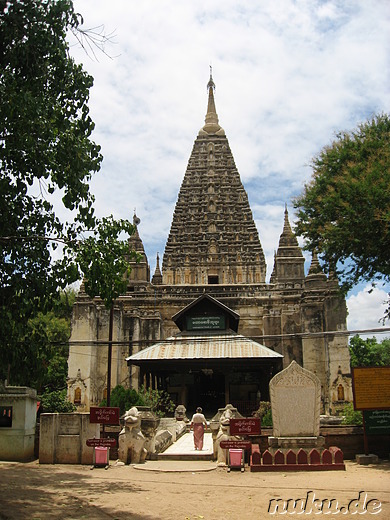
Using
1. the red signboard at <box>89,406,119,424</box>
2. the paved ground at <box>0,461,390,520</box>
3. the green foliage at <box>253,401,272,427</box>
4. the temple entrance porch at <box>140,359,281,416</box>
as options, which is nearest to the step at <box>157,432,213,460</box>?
the green foliage at <box>253,401,272,427</box>

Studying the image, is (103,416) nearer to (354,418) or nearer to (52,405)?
(354,418)

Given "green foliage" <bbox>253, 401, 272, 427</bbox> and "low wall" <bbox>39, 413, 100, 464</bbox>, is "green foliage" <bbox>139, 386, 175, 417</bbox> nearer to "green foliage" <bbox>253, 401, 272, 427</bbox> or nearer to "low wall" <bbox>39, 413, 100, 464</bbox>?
"green foliage" <bbox>253, 401, 272, 427</bbox>

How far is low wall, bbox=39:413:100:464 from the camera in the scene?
14609 mm

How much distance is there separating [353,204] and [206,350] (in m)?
13.5

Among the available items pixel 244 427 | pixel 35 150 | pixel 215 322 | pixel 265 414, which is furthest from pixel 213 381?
pixel 35 150

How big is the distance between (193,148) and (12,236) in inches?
1842

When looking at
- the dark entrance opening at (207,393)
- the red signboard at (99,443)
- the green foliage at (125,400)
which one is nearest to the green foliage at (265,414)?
the green foliage at (125,400)

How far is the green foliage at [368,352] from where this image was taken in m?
58.2

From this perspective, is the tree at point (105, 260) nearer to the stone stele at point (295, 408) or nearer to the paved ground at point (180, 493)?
the paved ground at point (180, 493)

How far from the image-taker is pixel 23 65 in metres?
8.74

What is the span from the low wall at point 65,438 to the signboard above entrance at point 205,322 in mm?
15656

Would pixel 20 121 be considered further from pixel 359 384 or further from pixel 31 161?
pixel 359 384

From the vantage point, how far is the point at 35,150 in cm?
885

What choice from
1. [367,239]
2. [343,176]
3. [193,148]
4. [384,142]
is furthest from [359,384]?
[193,148]
